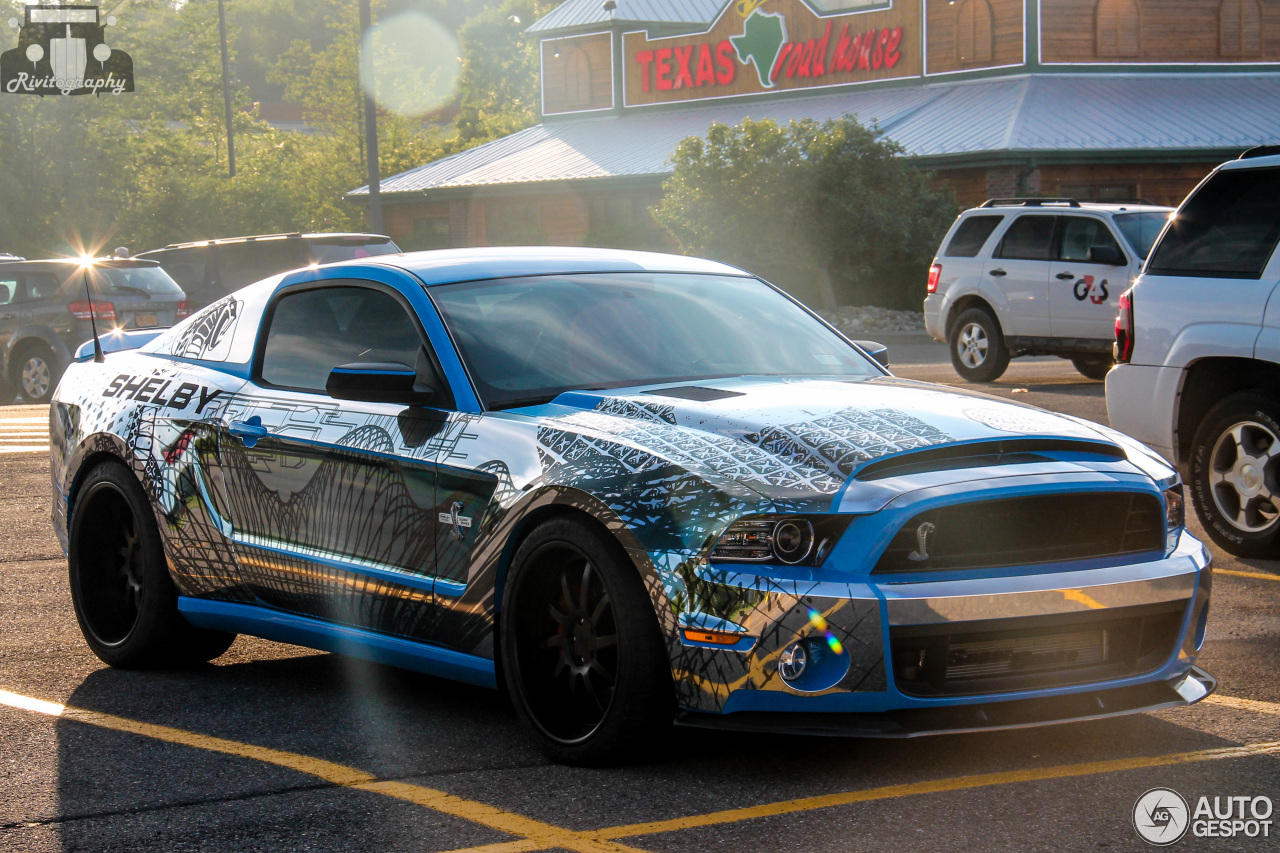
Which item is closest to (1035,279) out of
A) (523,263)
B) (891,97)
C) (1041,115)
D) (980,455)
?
(523,263)

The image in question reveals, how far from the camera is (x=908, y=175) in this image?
3225 centimetres

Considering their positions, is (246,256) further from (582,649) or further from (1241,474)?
(582,649)

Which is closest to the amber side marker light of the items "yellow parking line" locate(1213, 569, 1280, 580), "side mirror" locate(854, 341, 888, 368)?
"side mirror" locate(854, 341, 888, 368)

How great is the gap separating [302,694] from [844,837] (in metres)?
2.53

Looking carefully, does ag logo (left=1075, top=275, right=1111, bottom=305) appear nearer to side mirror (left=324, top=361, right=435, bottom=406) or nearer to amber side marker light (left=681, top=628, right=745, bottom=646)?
side mirror (left=324, top=361, right=435, bottom=406)

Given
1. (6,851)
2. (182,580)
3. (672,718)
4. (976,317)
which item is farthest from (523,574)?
(976,317)

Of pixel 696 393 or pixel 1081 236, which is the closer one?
pixel 696 393

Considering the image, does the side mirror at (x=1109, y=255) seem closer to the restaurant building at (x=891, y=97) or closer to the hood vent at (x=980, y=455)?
the hood vent at (x=980, y=455)

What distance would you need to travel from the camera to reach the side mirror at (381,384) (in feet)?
16.9

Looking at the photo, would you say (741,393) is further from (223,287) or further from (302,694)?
(223,287)

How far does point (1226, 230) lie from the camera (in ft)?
26.3

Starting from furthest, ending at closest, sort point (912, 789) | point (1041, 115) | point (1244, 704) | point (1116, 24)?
point (1116, 24) → point (1041, 115) → point (1244, 704) → point (912, 789)

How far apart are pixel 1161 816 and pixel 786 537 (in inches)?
46.9

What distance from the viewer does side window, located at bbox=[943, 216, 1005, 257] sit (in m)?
19.6
